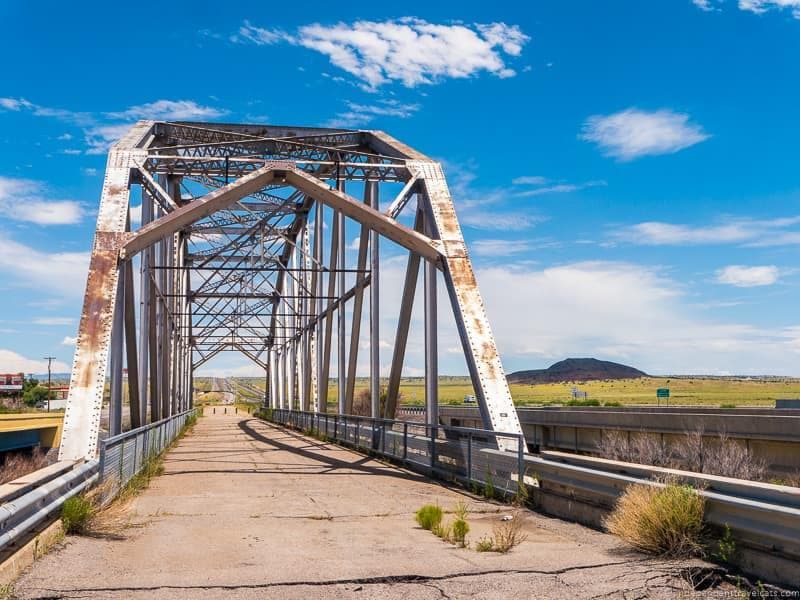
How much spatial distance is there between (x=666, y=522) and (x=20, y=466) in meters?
18.6

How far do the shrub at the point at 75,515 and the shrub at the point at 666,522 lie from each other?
17.4 feet

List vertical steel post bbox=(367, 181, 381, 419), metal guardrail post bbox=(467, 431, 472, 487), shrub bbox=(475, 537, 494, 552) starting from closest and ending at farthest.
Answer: shrub bbox=(475, 537, 494, 552)
metal guardrail post bbox=(467, 431, 472, 487)
vertical steel post bbox=(367, 181, 381, 419)

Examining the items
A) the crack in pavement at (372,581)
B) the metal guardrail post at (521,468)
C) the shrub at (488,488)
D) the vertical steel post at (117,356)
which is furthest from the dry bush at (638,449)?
the crack in pavement at (372,581)

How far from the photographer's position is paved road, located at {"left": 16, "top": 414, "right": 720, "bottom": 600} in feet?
19.5

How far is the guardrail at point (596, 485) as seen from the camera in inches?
236

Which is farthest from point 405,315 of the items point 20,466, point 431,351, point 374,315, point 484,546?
point 484,546

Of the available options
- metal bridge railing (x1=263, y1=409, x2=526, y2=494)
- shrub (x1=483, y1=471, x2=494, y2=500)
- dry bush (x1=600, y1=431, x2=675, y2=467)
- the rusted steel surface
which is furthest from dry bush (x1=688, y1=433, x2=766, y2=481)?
shrub (x1=483, y1=471, x2=494, y2=500)

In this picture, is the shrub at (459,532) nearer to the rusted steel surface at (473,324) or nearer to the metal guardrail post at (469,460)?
the metal guardrail post at (469,460)

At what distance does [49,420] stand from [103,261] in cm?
1919

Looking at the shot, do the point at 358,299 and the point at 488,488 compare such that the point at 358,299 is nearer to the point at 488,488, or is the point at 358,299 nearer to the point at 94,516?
the point at 488,488

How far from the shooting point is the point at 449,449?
13.7 metres

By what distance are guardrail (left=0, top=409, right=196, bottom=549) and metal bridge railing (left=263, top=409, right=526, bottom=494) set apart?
5140 mm

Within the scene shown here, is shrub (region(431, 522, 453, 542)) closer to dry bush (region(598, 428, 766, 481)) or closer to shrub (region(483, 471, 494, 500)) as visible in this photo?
shrub (region(483, 471, 494, 500))

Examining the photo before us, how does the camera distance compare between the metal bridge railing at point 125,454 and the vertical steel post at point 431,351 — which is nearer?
the metal bridge railing at point 125,454
